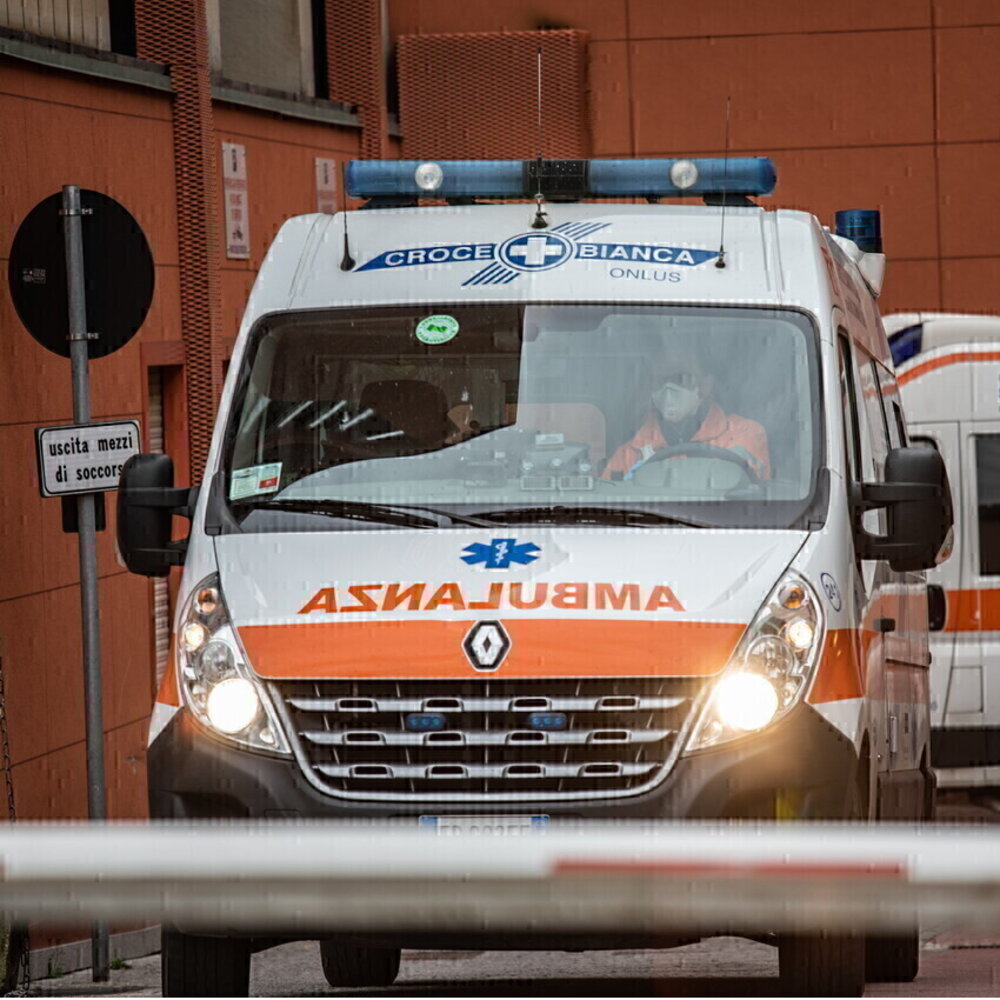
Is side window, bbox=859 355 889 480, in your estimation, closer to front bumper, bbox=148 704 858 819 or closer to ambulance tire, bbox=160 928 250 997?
front bumper, bbox=148 704 858 819

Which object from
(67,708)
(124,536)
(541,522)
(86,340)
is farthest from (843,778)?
(67,708)

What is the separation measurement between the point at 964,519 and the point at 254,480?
27.5 ft

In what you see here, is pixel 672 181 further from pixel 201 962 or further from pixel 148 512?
pixel 201 962

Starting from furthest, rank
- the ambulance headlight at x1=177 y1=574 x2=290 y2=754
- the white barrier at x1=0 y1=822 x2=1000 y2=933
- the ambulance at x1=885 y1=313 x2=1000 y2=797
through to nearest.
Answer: the ambulance at x1=885 y1=313 x2=1000 y2=797, the ambulance headlight at x1=177 y1=574 x2=290 y2=754, the white barrier at x1=0 y1=822 x2=1000 y2=933

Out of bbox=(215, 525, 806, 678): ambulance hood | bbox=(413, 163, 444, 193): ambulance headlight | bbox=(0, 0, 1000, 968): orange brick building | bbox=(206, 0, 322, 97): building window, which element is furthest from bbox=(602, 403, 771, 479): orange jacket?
bbox=(206, 0, 322, 97): building window

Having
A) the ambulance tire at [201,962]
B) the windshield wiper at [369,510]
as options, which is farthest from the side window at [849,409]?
the ambulance tire at [201,962]

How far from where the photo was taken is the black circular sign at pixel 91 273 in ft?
29.8

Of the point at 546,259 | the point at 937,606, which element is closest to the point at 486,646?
Result: the point at 546,259

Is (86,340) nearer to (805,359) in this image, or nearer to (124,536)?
(124,536)

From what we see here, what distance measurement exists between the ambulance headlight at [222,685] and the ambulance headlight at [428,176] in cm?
214

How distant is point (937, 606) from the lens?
13.7 meters

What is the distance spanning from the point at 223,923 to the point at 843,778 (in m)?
3.57

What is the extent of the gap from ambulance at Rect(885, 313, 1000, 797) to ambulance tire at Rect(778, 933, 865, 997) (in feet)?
25.4

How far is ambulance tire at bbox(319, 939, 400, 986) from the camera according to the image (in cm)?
827
